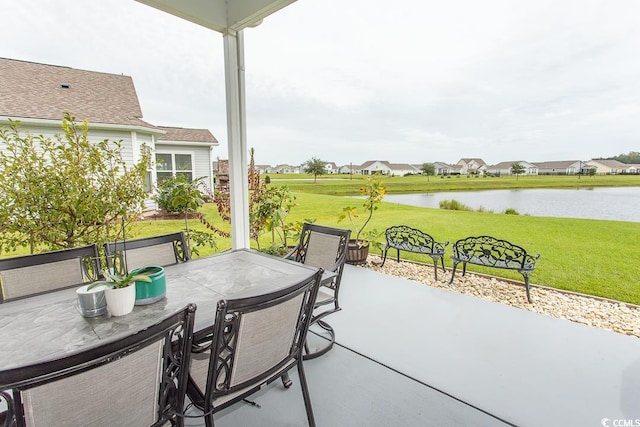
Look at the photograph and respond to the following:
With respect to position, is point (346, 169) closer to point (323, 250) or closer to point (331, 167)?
point (331, 167)

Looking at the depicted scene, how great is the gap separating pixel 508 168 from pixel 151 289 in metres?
3.50

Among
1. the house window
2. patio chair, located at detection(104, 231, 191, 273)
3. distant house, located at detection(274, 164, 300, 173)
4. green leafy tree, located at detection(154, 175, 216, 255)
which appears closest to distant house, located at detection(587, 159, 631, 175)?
distant house, located at detection(274, 164, 300, 173)

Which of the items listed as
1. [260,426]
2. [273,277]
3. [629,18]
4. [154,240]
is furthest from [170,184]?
[629,18]

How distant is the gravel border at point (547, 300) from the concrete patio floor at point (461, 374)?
6.1 inches

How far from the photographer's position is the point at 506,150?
126 inches

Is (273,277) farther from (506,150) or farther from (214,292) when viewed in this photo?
(506,150)

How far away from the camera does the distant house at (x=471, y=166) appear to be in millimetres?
3428

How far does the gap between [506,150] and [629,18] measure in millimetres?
1275

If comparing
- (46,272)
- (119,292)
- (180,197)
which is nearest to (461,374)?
(119,292)

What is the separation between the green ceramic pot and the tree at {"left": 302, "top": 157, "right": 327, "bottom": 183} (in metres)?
3.14

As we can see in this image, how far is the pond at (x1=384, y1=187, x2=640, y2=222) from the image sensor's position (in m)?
2.64

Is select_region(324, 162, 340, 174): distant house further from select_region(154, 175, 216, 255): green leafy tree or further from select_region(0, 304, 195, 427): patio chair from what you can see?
select_region(0, 304, 195, 427): patio chair

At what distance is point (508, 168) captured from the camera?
3.27m

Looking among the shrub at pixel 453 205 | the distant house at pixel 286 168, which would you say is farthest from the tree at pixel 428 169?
the distant house at pixel 286 168
